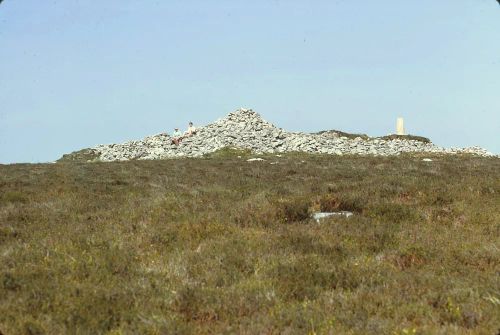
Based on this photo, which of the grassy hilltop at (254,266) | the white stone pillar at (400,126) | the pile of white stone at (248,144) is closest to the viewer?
the grassy hilltop at (254,266)

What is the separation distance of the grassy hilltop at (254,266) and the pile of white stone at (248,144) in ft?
113

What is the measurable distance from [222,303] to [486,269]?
3974mm

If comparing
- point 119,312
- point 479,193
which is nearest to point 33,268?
point 119,312

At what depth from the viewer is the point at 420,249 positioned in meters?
8.37

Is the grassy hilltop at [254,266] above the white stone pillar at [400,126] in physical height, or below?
below

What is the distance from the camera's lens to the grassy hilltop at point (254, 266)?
575 cm

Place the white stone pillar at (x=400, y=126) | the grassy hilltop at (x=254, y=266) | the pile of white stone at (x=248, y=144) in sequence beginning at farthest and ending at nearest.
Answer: the white stone pillar at (x=400, y=126) → the pile of white stone at (x=248, y=144) → the grassy hilltop at (x=254, y=266)

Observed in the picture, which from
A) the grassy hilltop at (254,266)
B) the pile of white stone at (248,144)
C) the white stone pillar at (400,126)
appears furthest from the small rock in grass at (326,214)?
the white stone pillar at (400,126)

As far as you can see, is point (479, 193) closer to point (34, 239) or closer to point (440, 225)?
point (440, 225)

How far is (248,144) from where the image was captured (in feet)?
177

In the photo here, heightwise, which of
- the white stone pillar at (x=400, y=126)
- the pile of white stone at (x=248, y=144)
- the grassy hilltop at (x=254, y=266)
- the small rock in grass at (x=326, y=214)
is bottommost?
the grassy hilltop at (x=254, y=266)

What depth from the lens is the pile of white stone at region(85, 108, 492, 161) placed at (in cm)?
5050

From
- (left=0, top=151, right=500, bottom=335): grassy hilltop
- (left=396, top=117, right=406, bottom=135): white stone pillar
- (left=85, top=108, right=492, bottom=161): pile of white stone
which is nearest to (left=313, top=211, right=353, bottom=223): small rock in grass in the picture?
(left=0, top=151, right=500, bottom=335): grassy hilltop

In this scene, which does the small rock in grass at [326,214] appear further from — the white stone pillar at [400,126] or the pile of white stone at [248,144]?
the white stone pillar at [400,126]
